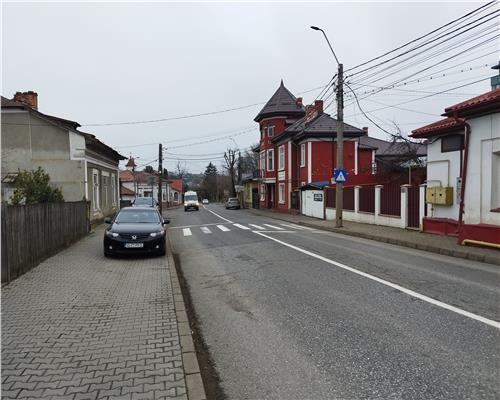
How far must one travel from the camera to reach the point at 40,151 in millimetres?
20484

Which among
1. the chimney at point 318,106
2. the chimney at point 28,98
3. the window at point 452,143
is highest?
the chimney at point 318,106

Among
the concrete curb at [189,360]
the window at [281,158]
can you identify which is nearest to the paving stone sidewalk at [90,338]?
the concrete curb at [189,360]

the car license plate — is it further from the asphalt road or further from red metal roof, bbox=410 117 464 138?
red metal roof, bbox=410 117 464 138

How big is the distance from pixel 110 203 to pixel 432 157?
22.0m

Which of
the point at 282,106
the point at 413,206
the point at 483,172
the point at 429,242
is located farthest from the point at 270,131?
the point at 483,172

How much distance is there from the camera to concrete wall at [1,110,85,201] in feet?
65.8

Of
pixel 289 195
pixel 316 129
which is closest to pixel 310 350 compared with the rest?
pixel 316 129

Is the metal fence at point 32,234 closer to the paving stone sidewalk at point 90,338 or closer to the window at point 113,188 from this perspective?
the paving stone sidewalk at point 90,338

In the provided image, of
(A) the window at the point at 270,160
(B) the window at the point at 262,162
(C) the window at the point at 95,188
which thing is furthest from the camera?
(B) the window at the point at 262,162

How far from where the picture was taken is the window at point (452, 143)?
14688 mm

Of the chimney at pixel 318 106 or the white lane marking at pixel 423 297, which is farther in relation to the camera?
the chimney at pixel 318 106

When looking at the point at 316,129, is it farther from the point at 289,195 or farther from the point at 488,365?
the point at 488,365

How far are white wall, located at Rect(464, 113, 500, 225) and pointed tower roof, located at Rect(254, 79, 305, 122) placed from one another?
3076cm

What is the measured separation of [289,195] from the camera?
38750mm
